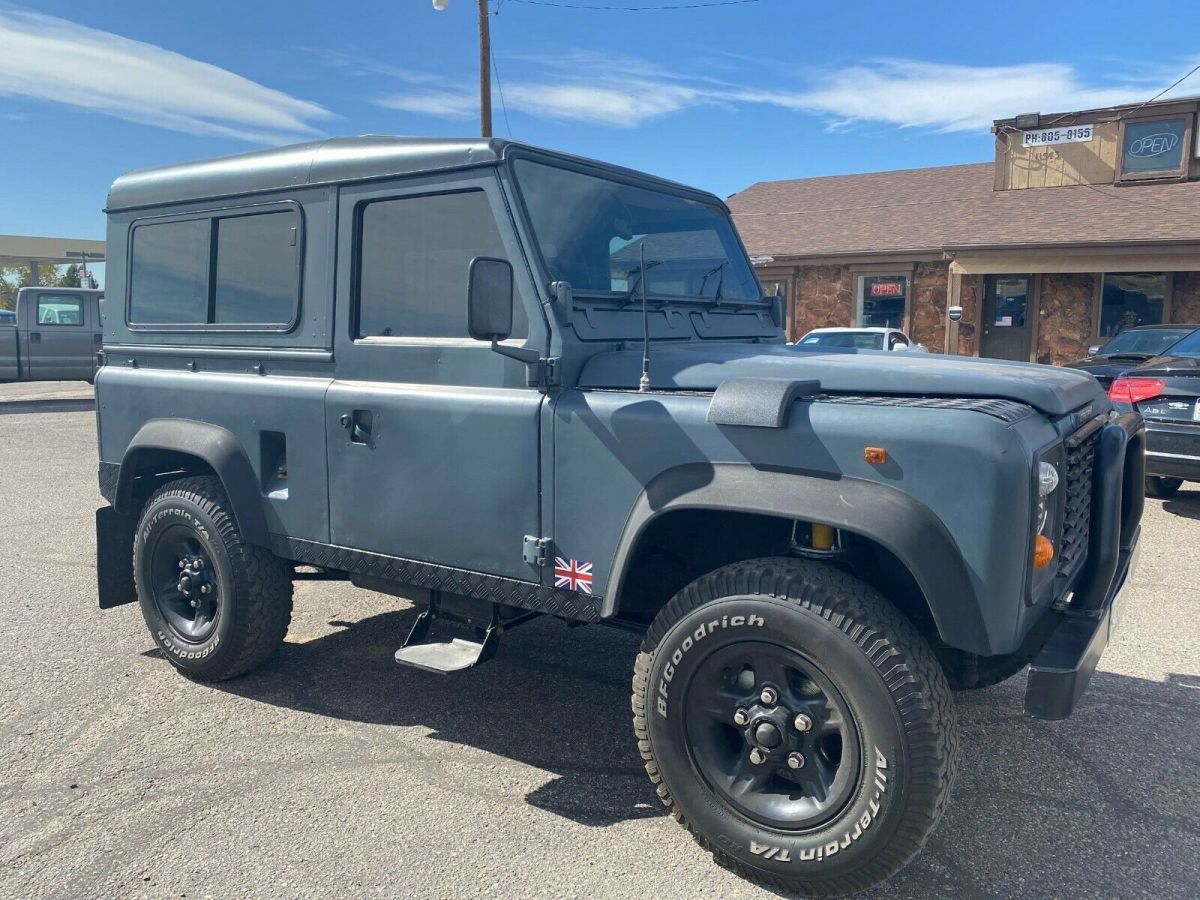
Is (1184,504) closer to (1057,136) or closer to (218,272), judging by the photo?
(218,272)

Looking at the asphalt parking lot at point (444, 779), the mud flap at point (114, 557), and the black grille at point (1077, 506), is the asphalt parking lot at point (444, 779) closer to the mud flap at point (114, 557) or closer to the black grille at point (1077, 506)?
the mud flap at point (114, 557)

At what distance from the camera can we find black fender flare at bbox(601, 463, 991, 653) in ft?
7.65

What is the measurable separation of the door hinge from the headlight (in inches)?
55.2

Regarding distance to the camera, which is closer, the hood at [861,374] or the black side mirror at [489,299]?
the hood at [861,374]

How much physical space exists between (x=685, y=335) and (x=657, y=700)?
1.41m

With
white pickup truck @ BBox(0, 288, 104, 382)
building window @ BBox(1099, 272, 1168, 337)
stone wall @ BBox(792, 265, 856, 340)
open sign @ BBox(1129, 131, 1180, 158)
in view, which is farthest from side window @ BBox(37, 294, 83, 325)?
open sign @ BBox(1129, 131, 1180, 158)

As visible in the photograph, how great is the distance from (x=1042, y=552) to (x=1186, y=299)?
16228 mm

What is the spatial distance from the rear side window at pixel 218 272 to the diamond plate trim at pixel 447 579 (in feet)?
2.91

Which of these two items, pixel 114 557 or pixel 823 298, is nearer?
pixel 114 557

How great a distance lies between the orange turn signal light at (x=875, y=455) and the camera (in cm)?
241

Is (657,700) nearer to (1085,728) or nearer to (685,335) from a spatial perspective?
(685,335)

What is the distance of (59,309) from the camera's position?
1650cm

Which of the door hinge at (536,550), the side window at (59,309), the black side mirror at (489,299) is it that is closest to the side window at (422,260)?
the black side mirror at (489,299)

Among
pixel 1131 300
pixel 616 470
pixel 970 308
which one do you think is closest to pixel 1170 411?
pixel 616 470
